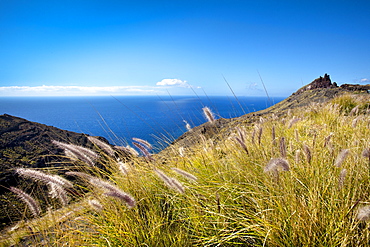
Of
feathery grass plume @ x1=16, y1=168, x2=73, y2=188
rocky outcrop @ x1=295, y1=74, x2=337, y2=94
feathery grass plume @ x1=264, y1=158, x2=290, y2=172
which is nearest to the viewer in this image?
feathery grass plume @ x1=264, y1=158, x2=290, y2=172

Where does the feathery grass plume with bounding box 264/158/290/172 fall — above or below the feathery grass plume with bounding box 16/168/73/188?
above

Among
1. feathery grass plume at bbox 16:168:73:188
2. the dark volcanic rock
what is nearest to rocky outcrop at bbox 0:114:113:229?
the dark volcanic rock

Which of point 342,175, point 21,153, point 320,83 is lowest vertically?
point 21,153

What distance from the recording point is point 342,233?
4.16ft

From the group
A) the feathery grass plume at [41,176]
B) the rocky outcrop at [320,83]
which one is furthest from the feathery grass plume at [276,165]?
the rocky outcrop at [320,83]

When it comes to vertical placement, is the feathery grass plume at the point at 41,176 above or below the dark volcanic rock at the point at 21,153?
above

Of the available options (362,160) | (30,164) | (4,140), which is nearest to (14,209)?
(30,164)

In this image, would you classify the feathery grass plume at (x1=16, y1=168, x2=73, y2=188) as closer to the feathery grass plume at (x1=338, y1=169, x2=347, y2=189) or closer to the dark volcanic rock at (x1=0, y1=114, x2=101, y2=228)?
the dark volcanic rock at (x1=0, y1=114, x2=101, y2=228)

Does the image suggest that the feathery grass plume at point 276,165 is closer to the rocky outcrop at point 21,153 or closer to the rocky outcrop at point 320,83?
the rocky outcrop at point 21,153

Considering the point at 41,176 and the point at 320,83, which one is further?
the point at 320,83

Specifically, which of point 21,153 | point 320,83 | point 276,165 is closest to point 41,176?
point 276,165

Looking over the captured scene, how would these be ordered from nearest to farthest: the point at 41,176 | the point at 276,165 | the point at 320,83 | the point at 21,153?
the point at 276,165
the point at 41,176
the point at 21,153
the point at 320,83

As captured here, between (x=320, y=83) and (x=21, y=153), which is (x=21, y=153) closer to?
(x=21, y=153)

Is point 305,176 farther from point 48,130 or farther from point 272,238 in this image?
point 48,130
